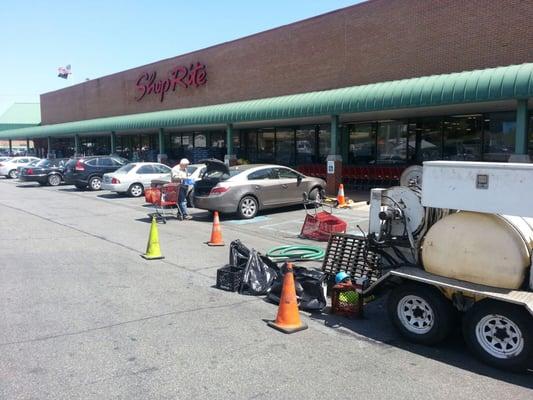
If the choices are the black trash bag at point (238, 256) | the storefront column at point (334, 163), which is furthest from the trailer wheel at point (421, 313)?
the storefront column at point (334, 163)

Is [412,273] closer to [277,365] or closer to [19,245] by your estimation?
[277,365]

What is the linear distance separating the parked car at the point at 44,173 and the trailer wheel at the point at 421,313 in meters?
25.4

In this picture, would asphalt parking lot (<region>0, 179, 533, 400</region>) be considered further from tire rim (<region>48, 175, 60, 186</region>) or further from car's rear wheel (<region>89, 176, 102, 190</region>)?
tire rim (<region>48, 175, 60, 186</region>)

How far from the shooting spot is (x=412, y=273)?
525cm

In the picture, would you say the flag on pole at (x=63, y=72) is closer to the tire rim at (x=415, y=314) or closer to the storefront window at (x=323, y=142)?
the storefront window at (x=323, y=142)

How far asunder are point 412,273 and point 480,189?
1.11m

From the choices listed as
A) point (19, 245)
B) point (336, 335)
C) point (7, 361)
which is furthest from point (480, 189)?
point (19, 245)

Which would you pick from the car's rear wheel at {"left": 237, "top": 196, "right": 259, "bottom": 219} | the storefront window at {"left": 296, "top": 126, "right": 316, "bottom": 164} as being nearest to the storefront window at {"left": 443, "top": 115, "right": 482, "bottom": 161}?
the storefront window at {"left": 296, "top": 126, "right": 316, "bottom": 164}

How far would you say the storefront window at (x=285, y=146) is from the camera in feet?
87.9

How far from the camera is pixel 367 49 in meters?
20.4

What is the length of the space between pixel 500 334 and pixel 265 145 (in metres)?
24.3

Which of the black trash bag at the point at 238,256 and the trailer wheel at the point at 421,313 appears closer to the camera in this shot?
the trailer wheel at the point at 421,313

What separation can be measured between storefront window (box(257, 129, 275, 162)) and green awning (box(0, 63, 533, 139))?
3770 millimetres

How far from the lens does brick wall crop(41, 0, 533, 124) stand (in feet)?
54.0
